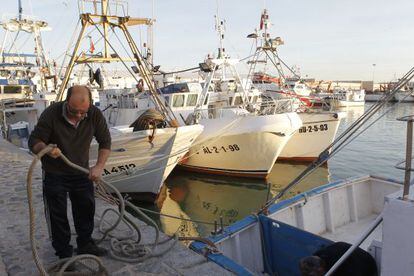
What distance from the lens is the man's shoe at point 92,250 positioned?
345 cm

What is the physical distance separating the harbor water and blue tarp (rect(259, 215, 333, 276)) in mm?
2310

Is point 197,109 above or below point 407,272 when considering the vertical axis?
above

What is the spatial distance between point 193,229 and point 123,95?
24.9 feet

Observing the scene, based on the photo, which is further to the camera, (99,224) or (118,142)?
(118,142)

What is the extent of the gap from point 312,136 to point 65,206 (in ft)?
45.0

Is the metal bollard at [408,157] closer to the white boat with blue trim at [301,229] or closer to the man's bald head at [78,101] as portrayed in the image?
the white boat with blue trim at [301,229]

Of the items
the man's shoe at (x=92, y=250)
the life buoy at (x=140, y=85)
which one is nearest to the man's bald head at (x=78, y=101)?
the man's shoe at (x=92, y=250)

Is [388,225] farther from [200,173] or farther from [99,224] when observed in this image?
[200,173]

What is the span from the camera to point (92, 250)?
348 cm

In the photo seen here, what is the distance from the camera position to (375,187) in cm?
675

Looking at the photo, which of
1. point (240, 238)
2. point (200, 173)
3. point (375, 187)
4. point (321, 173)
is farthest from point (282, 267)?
point (321, 173)

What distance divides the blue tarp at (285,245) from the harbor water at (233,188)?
7.58ft

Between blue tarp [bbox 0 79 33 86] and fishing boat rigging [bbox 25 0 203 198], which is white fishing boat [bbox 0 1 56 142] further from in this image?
fishing boat rigging [bbox 25 0 203 198]

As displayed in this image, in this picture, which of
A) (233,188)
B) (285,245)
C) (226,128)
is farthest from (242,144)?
(285,245)
